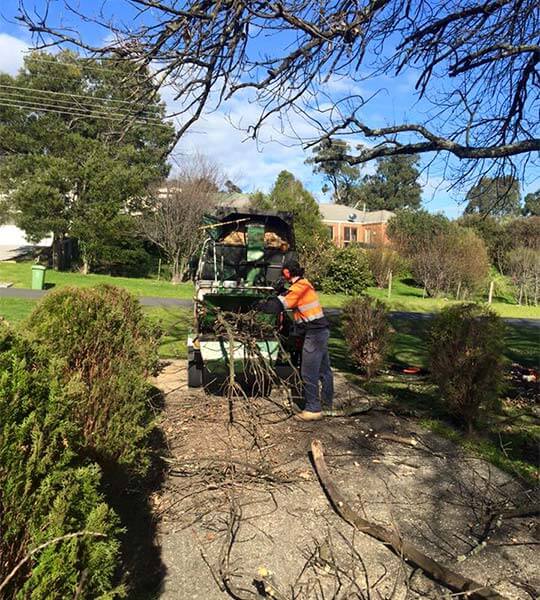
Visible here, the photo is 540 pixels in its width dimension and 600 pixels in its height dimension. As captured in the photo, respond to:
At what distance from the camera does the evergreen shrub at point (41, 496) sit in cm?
183

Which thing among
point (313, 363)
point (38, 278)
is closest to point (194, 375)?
point (313, 363)

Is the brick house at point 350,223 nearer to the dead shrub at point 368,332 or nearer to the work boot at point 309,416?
the dead shrub at point 368,332

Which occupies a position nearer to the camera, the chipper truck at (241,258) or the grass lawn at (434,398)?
the grass lawn at (434,398)

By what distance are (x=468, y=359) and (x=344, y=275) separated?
21.8m

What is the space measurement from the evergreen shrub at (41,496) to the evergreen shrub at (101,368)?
1071 mm

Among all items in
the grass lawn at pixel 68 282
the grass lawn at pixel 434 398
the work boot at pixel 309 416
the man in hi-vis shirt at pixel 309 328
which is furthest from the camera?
the grass lawn at pixel 68 282

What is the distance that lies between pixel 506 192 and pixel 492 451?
3603mm

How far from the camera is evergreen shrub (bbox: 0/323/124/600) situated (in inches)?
72.1

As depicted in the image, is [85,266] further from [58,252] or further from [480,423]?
[480,423]

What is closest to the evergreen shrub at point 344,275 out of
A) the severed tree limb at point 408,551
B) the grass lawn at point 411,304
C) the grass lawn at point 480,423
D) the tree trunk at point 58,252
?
the grass lawn at point 411,304

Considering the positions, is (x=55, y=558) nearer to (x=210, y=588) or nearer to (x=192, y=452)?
(x=210, y=588)

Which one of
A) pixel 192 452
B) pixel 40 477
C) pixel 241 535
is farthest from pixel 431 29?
pixel 40 477

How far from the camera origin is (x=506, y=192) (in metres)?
7.37

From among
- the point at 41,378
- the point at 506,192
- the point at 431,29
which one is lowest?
the point at 41,378
